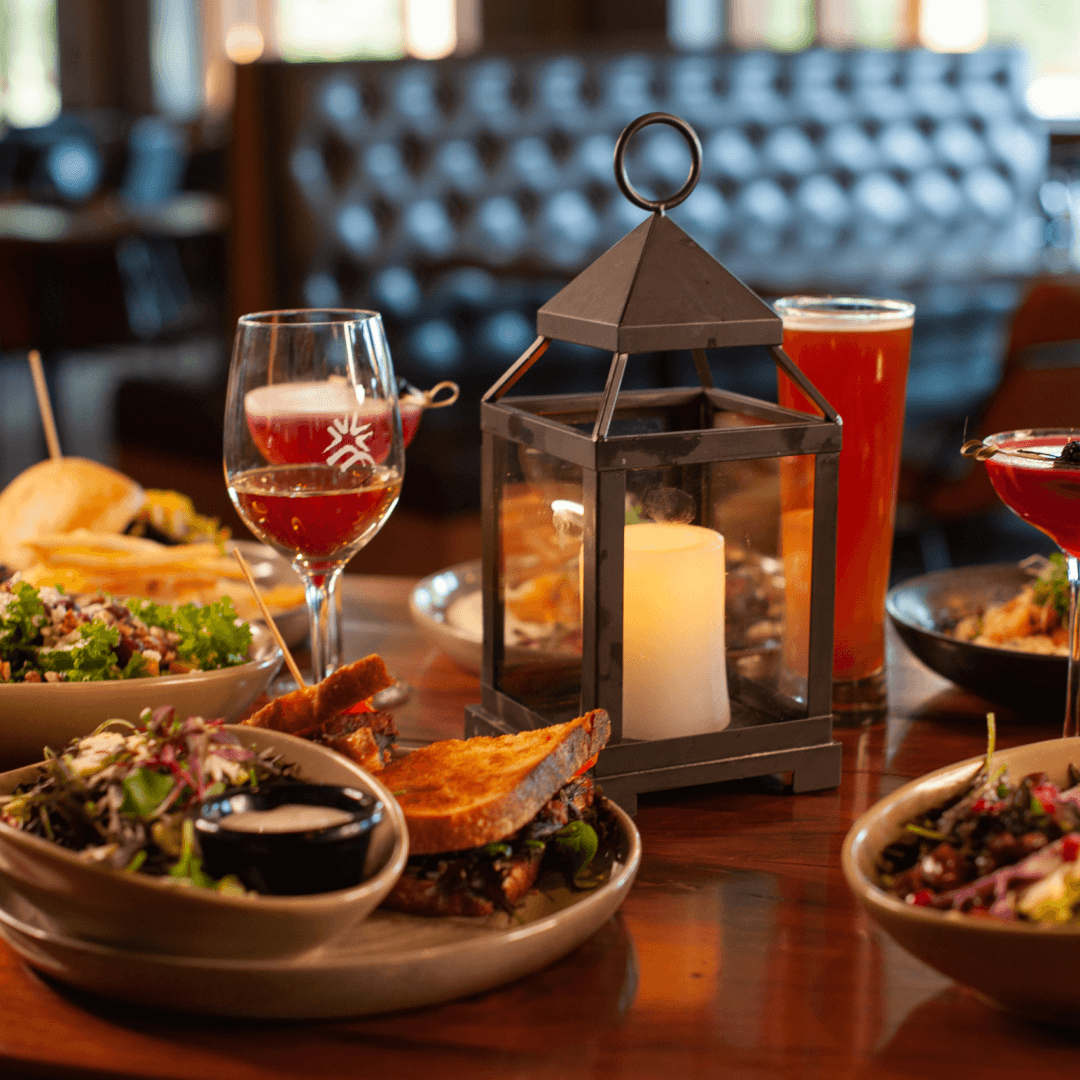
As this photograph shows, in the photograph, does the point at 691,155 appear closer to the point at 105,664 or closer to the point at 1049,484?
the point at 1049,484

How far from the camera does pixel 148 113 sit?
1145 cm

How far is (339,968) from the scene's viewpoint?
2.26 feet

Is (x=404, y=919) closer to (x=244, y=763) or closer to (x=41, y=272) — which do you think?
(x=244, y=763)

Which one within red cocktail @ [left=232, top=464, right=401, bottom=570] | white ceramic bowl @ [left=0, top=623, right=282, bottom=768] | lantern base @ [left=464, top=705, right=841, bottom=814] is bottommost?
lantern base @ [left=464, top=705, right=841, bottom=814]

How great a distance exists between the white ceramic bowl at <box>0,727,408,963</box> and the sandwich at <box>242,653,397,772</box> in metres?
0.16

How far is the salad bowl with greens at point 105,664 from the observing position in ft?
3.25

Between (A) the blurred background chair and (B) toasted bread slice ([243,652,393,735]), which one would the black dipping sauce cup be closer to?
(B) toasted bread slice ([243,652,393,735])

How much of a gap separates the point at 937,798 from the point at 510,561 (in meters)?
0.44

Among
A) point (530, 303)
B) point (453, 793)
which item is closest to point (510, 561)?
point (453, 793)

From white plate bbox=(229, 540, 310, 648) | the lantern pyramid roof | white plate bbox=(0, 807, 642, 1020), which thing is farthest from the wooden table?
white plate bbox=(229, 540, 310, 648)


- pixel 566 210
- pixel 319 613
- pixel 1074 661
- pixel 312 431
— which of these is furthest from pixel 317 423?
pixel 566 210

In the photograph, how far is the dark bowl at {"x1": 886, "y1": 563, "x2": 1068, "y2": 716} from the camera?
117 centimetres

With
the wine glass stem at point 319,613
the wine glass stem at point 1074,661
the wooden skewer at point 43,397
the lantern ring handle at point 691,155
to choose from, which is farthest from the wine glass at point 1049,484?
the wooden skewer at point 43,397

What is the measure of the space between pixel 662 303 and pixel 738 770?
0.37 m
